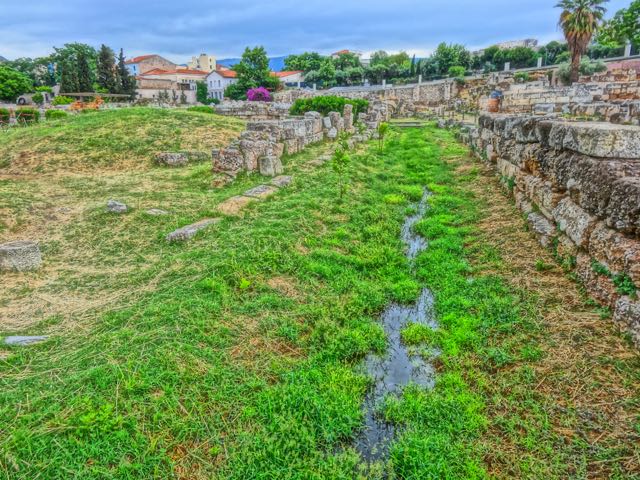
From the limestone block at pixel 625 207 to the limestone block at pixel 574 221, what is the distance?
38 centimetres

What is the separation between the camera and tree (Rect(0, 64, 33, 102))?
4612cm

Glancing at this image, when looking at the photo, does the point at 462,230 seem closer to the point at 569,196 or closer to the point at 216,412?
the point at 569,196

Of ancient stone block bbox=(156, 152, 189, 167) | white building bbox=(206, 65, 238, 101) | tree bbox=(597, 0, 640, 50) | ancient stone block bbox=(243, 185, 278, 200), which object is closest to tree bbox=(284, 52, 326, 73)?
white building bbox=(206, 65, 238, 101)

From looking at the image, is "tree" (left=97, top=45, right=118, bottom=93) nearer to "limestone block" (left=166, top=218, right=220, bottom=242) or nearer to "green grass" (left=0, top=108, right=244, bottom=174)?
"green grass" (left=0, top=108, right=244, bottom=174)

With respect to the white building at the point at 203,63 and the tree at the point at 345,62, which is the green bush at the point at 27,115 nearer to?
the tree at the point at 345,62

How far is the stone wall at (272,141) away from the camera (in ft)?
33.8

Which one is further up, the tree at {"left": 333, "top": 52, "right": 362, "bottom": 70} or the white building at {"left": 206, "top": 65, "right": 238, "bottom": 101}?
the tree at {"left": 333, "top": 52, "right": 362, "bottom": 70}

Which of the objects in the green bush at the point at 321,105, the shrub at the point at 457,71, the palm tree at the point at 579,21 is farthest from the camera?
the shrub at the point at 457,71

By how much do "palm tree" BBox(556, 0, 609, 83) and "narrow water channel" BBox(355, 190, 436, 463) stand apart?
37.5 meters

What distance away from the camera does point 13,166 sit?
12031mm

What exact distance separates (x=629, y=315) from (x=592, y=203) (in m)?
1.46

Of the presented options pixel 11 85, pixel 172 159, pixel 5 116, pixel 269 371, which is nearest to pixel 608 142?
pixel 269 371

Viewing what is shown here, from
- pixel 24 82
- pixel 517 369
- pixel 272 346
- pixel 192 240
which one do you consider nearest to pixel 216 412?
Answer: pixel 272 346

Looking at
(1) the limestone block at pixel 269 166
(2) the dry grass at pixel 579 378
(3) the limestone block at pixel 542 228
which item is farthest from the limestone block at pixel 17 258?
(3) the limestone block at pixel 542 228
